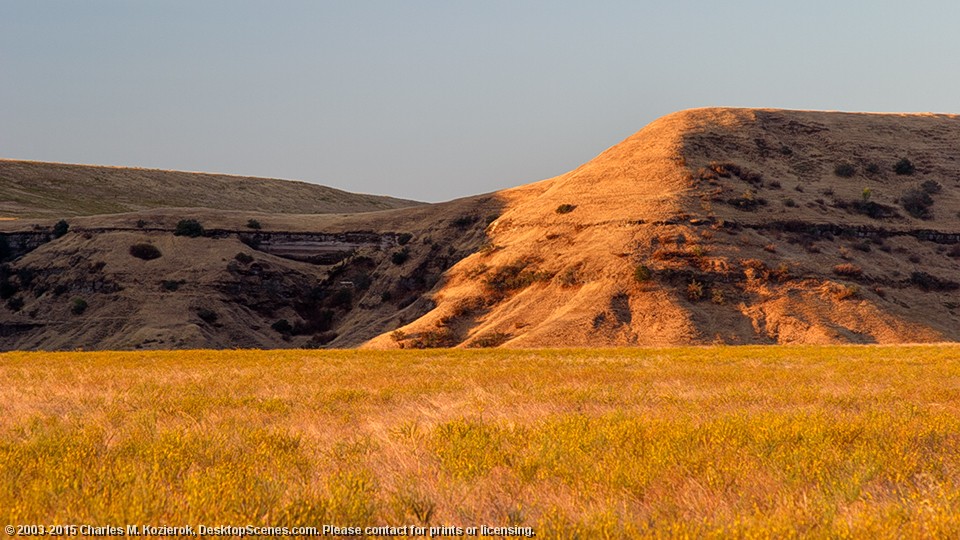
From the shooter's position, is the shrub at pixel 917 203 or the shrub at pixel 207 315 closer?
the shrub at pixel 207 315

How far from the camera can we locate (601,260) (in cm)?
6094

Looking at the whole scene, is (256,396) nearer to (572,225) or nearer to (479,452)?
(479,452)

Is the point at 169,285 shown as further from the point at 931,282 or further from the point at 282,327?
the point at 931,282

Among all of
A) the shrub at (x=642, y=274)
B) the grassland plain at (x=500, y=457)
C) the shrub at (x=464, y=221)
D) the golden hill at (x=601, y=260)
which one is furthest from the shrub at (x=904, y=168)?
the grassland plain at (x=500, y=457)

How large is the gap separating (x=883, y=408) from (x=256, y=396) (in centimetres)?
1192

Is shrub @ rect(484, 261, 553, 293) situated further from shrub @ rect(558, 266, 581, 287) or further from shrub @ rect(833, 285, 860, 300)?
shrub @ rect(833, 285, 860, 300)

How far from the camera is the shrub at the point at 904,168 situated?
80.4m

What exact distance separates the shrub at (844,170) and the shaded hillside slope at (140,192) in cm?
10430

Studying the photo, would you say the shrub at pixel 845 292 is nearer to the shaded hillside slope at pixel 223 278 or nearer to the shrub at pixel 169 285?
the shaded hillside slope at pixel 223 278

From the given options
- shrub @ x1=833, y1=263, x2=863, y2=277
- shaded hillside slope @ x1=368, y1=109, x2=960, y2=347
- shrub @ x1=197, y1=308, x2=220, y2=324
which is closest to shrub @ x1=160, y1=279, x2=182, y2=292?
shrub @ x1=197, y1=308, x2=220, y2=324

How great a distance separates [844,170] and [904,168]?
721 cm

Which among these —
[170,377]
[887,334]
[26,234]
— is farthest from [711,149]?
[26,234]

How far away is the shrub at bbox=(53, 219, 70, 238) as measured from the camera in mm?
85375

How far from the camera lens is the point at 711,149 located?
7888 centimetres
